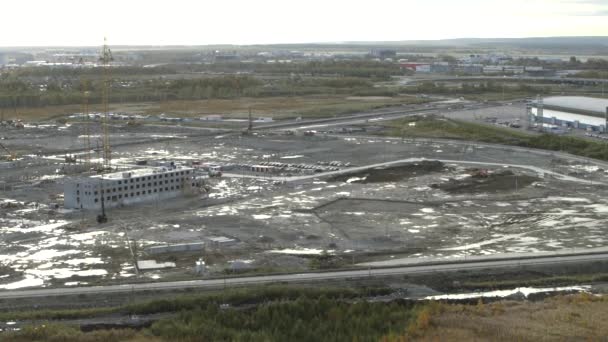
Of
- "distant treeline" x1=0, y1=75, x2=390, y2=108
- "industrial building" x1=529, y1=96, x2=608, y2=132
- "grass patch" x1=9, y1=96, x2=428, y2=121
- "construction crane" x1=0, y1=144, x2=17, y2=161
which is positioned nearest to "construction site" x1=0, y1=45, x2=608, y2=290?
"construction crane" x1=0, y1=144, x2=17, y2=161

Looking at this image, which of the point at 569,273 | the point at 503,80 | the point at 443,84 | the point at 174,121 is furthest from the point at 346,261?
the point at 503,80

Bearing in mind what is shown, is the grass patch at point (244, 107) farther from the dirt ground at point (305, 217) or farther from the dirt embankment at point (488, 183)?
the dirt embankment at point (488, 183)

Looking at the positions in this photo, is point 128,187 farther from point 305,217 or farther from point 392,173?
point 392,173

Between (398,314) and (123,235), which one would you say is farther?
(123,235)

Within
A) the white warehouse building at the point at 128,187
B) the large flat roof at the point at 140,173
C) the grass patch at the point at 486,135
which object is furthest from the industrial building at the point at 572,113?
the large flat roof at the point at 140,173

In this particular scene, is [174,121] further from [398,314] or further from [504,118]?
[398,314]

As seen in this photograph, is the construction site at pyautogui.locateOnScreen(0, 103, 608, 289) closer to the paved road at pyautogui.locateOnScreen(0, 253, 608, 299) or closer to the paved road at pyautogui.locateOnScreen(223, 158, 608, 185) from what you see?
the paved road at pyautogui.locateOnScreen(223, 158, 608, 185)
